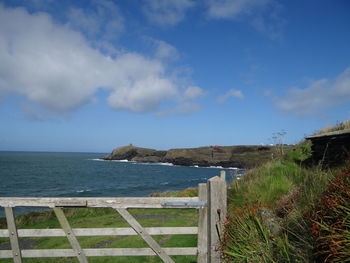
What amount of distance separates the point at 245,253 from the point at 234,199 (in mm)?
2958

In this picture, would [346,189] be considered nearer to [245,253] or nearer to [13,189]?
[245,253]

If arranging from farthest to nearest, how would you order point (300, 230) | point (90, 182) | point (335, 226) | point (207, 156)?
point (207, 156)
point (90, 182)
point (300, 230)
point (335, 226)

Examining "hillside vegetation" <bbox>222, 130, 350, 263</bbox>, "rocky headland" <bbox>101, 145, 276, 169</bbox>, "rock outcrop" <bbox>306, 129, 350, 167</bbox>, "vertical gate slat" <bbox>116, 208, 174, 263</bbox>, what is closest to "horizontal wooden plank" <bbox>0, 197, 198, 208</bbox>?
"vertical gate slat" <bbox>116, 208, 174, 263</bbox>

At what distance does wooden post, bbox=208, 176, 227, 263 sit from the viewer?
13.2 feet

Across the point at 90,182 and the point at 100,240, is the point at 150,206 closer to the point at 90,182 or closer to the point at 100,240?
the point at 100,240

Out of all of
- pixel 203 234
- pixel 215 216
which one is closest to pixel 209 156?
pixel 203 234

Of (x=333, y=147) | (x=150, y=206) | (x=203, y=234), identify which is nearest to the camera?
(x=150, y=206)

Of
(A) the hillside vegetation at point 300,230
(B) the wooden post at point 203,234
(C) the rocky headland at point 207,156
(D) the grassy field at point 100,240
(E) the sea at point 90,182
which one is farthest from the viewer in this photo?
(C) the rocky headland at point 207,156

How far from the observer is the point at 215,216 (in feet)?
13.2

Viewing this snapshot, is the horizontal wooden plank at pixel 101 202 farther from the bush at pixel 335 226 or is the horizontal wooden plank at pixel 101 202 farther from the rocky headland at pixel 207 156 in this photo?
the rocky headland at pixel 207 156

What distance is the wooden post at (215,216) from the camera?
4020mm

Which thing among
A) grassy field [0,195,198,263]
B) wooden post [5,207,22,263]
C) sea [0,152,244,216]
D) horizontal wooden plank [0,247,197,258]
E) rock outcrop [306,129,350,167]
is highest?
rock outcrop [306,129,350,167]

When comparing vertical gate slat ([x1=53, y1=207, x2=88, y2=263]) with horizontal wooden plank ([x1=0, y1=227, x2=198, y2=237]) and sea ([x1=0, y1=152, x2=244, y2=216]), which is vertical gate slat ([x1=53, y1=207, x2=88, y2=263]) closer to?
horizontal wooden plank ([x1=0, y1=227, x2=198, y2=237])

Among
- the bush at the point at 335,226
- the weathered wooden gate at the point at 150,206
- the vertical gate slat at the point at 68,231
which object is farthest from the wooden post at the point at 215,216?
the vertical gate slat at the point at 68,231
